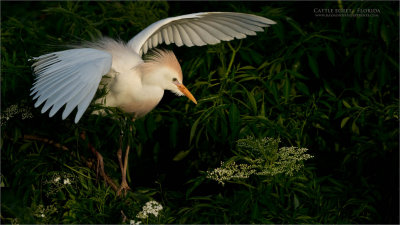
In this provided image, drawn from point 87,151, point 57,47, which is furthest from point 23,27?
point 87,151

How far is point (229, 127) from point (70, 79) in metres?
0.76

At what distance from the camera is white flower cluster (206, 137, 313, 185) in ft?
6.56

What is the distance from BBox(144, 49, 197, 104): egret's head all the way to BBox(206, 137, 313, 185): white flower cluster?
0.58 metres

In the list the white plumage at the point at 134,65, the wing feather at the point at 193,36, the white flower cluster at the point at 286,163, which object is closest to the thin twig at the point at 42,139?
the white plumage at the point at 134,65

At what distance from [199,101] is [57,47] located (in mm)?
817

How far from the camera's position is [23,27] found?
114 inches

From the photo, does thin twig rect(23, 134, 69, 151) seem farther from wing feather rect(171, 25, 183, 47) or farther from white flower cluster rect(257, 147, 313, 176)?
white flower cluster rect(257, 147, 313, 176)

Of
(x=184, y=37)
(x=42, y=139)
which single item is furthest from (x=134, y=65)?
(x=42, y=139)

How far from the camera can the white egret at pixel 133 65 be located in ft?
6.63

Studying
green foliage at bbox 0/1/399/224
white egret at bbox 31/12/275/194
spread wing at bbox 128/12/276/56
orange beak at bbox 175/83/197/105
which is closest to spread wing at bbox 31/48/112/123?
white egret at bbox 31/12/275/194

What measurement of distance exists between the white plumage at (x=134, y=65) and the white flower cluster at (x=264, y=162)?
1.80 feet

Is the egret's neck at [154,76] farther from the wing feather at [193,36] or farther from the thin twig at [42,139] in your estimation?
the thin twig at [42,139]

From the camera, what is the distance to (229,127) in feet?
8.11

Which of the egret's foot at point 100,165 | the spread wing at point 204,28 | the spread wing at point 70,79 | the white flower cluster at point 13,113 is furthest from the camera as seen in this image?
the spread wing at point 204,28
